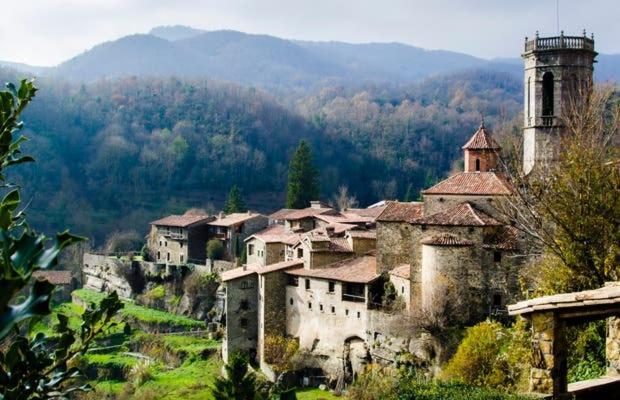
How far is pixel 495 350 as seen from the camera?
83.8ft

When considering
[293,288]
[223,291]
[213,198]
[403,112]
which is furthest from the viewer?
[403,112]

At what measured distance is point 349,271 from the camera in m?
37.4

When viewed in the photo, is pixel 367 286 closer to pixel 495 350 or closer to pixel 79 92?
pixel 495 350

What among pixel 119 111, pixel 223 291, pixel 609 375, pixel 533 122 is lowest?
pixel 223 291

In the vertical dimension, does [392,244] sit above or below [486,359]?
above

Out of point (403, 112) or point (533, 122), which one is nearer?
point (533, 122)

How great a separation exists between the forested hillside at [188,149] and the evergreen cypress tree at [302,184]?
94.6 feet

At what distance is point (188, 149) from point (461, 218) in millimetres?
98374

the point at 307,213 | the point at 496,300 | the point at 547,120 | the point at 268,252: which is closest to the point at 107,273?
the point at 307,213

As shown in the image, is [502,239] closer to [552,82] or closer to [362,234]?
[552,82]

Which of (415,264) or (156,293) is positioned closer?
(415,264)

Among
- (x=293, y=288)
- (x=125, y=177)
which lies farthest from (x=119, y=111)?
(x=293, y=288)

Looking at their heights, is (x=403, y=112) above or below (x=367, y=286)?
above

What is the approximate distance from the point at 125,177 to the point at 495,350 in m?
104
